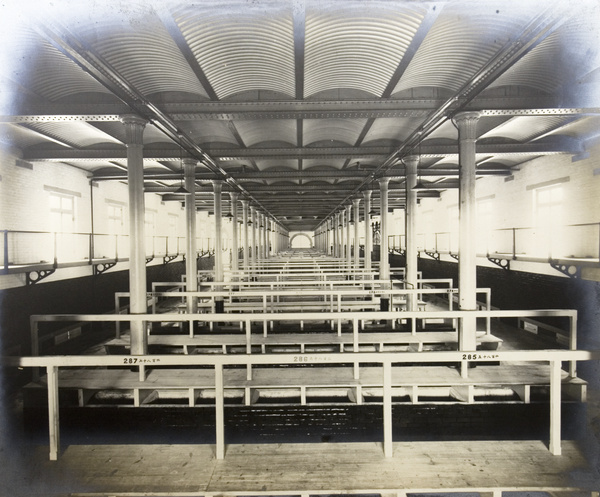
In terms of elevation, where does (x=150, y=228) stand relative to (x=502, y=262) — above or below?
above

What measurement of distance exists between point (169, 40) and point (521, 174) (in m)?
14.2

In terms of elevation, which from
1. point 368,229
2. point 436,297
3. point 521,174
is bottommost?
point 436,297

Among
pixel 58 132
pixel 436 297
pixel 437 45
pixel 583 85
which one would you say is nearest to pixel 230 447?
pixel 437 45

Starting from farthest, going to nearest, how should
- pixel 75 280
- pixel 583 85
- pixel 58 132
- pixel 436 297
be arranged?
pixel 436 297 < pixel 75 280 < pixel 58 132 < pixel 583 85

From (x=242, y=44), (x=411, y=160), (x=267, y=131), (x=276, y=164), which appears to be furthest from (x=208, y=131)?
(x=411, y=160)

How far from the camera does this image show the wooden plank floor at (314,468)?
2949mm

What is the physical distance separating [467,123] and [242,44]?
185 inches

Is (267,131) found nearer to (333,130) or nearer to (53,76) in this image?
(333,130)

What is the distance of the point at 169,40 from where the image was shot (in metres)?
5.77

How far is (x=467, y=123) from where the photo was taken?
7363mm

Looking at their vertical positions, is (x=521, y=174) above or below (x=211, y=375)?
above

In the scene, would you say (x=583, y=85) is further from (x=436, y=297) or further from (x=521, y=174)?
(x=436, y=297)

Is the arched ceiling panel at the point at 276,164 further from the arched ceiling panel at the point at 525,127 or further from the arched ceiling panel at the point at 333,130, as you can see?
the arched ceiling panel at the point at 525,127

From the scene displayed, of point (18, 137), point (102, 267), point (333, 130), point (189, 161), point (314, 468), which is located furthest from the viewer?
point (102, 267)
